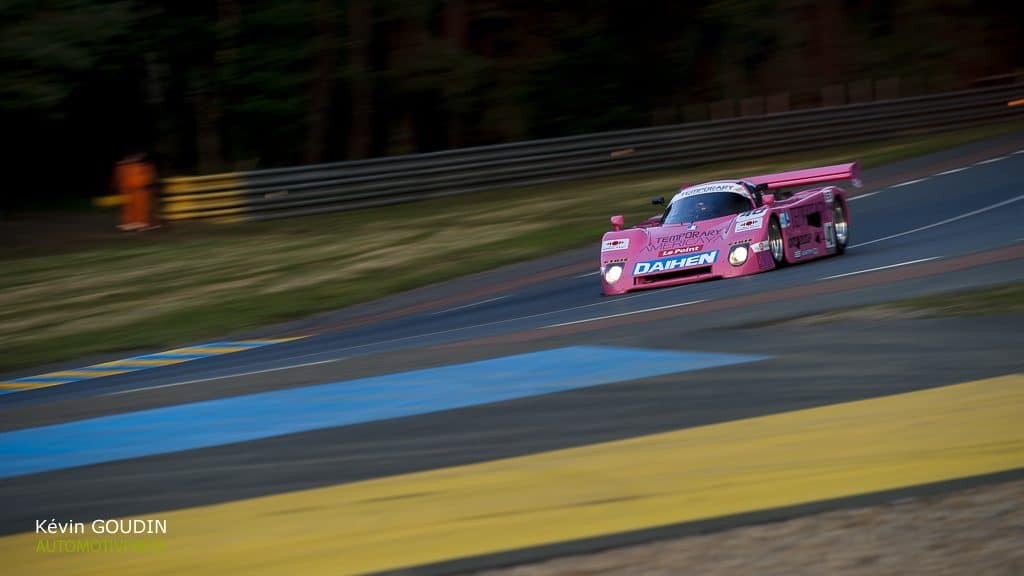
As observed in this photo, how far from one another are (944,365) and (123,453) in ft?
16.7

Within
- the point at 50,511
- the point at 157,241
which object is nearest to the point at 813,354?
the point at 50,511

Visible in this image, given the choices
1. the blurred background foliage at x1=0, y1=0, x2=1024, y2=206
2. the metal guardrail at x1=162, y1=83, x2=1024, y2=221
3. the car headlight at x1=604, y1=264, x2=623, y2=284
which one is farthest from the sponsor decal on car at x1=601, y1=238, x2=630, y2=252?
the blurred background foliage at x1=0, y1=0, x2=1024, y2=206

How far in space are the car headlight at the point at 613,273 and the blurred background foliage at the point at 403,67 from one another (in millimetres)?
16104

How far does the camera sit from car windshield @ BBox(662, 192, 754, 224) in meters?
15.0

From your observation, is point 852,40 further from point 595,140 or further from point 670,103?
point 595,140

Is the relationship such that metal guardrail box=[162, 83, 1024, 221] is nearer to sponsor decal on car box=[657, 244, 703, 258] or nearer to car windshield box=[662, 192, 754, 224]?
car windshield box=[662, 192, 754, 224]

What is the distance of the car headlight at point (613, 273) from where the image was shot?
581 inches

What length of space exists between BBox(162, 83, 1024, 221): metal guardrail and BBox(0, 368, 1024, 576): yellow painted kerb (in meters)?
20.1

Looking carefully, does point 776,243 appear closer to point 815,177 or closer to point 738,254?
point 738,254

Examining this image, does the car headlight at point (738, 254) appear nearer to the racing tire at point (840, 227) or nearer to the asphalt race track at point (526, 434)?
the asphalt race track at point (526, 434)

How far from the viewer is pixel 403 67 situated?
33.1 m

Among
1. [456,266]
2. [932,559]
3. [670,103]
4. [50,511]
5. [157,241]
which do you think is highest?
[670,103]

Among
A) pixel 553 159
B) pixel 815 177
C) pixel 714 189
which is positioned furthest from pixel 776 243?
pixel 553 159

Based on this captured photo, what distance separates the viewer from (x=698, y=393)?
317 inches
